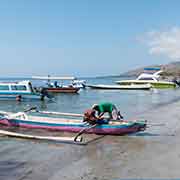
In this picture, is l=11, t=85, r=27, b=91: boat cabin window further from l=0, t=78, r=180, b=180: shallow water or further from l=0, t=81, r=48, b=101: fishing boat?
l=0, t=78, r=180, b=180: shallow water

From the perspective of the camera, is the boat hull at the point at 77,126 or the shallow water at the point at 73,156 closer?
the shallow water at the point at 73,156

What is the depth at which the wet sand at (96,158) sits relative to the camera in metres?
8.66

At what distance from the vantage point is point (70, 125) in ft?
47.7

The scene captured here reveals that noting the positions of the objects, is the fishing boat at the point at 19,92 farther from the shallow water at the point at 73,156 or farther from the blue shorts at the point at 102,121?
the blue shorts at the point at 102,121

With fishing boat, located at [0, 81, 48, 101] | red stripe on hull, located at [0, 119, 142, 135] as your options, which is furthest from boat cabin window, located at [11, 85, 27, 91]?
red stripe on hull, located at [0, 119, 142, 135]

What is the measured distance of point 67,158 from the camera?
34.3 ft

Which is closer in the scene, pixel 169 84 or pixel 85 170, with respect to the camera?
pixel 85 170

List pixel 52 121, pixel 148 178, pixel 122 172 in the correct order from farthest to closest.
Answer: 1. pixel 52 121
2. pixel 122 172
3. pixel 148 178

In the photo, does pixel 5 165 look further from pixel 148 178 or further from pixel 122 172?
pixel 148 178

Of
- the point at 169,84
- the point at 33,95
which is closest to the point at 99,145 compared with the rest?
the point at 33,95

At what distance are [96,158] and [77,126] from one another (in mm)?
4094

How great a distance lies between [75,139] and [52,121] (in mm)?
3250

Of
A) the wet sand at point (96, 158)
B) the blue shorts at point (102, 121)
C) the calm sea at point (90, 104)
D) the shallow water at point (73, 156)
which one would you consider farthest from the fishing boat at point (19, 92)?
the blue shorts at point (102, 121)

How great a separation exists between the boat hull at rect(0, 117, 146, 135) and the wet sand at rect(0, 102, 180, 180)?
41cm
